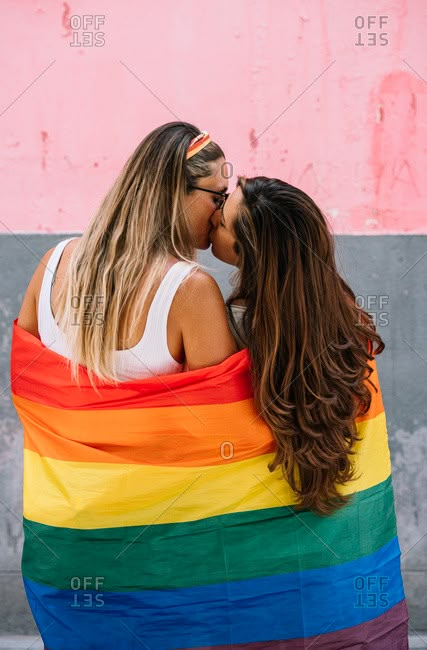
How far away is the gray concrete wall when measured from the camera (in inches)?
159

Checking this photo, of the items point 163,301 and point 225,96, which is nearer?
point 163,301

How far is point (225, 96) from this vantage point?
404cm

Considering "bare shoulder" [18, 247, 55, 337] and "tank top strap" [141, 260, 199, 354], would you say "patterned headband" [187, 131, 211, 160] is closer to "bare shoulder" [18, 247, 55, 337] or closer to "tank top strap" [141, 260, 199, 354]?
"tank top strap" [141, 260, 199, 354]

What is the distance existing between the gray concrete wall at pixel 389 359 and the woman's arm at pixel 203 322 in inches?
59.3

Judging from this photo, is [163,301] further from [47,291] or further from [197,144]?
[197,144]

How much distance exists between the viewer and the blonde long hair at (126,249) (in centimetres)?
249

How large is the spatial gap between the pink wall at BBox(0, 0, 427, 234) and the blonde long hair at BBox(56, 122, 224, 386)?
4.70 ft

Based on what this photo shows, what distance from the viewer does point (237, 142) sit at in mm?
4047

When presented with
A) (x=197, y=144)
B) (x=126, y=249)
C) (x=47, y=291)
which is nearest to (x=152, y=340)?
(x=126, y=249)

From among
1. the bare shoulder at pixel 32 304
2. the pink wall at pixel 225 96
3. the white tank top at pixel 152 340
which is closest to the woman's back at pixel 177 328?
the white tank top at pixel 152 340

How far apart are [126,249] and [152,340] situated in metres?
0.28

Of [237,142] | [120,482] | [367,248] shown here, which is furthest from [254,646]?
[237,142]

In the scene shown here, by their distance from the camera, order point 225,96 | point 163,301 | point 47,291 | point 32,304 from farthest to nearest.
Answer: point 225,96
point 32,304
point 47,291
point 163,301

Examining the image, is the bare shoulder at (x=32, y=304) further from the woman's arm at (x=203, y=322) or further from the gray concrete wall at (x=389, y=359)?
the gray concrete wall at (x=389, y=359)
